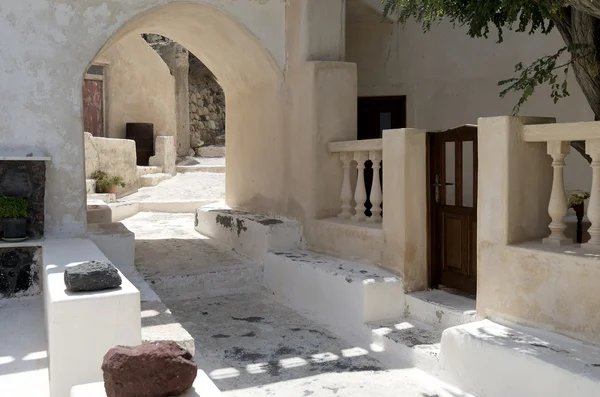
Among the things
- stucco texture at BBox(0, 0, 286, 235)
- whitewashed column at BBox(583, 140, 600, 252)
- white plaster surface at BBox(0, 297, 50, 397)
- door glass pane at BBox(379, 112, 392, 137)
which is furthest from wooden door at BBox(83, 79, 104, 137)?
whitewashed column at BBox(583, 140, 600, 252)

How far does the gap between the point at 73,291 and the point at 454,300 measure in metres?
3.28

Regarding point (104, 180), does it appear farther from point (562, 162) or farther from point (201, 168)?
point (562, 162)

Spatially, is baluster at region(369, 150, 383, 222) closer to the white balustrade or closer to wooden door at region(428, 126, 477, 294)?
wooden door at region(428, 126, 477, 294)

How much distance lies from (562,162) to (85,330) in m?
3.55

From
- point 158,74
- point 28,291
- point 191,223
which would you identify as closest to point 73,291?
point 28,291

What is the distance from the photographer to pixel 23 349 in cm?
480

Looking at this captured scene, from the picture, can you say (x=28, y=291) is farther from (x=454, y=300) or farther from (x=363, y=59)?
(x=363, y=59)

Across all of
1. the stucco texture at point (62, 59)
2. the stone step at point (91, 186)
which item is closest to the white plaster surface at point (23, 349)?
the stucco texture at point (62, 59)

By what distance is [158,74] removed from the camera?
19641 millimetres

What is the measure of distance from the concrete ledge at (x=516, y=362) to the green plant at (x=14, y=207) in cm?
421

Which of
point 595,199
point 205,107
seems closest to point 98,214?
point 595,199

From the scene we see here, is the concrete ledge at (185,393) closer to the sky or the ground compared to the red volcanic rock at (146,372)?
closer to the ground

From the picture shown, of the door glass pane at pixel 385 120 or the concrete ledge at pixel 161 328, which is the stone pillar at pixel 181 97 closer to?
the door glass pane at pixel 385 120

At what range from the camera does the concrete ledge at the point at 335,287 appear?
5848 millimetres
